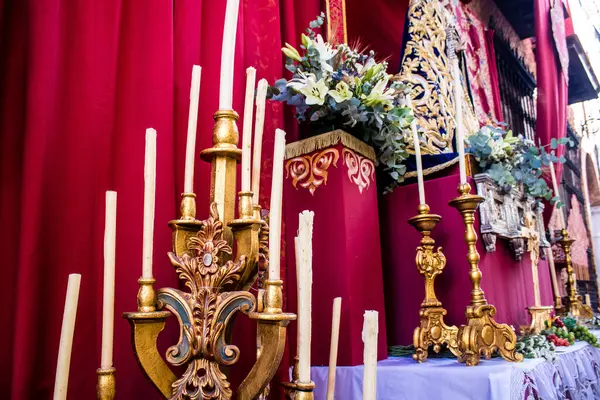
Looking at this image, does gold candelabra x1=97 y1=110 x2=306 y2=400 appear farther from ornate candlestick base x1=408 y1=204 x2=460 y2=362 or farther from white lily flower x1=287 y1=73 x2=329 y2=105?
ornate candlestick base x1=408 y1=204 x2=460 y2=362

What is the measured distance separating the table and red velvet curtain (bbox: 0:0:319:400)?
28cm

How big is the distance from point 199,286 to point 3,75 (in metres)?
0.57

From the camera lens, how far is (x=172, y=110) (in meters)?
1.06

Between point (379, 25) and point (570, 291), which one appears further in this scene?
point (379, 25)

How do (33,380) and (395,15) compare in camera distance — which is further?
(395,15)

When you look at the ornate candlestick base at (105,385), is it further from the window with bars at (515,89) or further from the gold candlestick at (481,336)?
the window with bars at (515,89)

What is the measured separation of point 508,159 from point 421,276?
563mm

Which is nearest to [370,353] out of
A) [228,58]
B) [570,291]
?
[228,58]

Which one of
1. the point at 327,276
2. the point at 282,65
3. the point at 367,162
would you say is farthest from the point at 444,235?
the point at 282,65

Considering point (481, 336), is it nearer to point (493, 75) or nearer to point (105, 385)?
point (105, 385)

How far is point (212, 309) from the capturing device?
0.59m

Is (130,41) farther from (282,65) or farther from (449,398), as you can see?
(449,398)

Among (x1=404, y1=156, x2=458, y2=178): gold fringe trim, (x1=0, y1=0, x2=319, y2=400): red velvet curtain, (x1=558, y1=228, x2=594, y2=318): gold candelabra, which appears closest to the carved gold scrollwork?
(x1=0, y1=0, x2=319, y2=400): red velvet curtain

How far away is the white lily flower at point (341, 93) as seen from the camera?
4.13 feet
